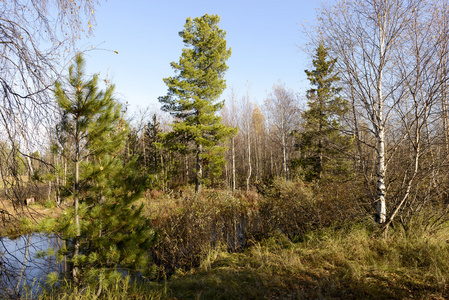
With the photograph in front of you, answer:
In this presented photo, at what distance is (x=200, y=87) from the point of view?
1562 centimetres

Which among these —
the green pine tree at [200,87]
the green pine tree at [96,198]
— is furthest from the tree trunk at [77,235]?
the green pine tree at [200,87]

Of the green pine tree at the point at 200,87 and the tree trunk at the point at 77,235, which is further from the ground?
the green pine tree at the point at 200,87

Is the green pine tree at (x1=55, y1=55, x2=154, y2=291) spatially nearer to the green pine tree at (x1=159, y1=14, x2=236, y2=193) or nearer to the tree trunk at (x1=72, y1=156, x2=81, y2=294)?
the tree trunk at (x1=72, y1=156, x2=81, y2=294)

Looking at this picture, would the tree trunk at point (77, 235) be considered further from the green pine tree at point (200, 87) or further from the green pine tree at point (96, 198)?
the green pine tree at point (200, 87)

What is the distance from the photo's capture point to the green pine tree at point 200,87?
14648mm

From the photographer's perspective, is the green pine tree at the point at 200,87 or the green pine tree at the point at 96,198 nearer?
the green pine tree at the point at 96,198

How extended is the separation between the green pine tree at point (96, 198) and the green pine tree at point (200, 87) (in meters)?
Result: 8.65

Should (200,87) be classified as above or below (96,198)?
above

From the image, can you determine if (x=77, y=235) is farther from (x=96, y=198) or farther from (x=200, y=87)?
(x=200, y=87)

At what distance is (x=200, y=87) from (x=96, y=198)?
1112cm

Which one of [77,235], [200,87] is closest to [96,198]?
[77,235]

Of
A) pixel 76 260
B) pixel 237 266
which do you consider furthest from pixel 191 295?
pixel 76 260

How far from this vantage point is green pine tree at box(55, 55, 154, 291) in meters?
4.90

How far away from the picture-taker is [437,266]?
4734 millimetres
